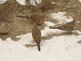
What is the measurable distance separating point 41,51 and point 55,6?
5.66 feet

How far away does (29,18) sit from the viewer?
568 centimetres

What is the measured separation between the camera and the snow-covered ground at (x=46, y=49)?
14.9 ft

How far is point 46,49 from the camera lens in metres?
4.80

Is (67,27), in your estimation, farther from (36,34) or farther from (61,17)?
(36,34)

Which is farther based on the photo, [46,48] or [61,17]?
[61,17]

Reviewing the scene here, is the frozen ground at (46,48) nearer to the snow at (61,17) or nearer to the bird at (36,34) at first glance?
the bird at (36,34)

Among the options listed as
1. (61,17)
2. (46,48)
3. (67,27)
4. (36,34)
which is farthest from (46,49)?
(61,17)

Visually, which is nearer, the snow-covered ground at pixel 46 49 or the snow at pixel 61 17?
the snow-covered ground at pixel 46 49

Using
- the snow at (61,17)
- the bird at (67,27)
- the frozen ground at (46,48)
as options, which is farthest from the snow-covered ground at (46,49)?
the snow at (61,17)

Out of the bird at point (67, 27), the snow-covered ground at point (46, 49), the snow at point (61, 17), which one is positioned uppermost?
the snow at point (61, 17)

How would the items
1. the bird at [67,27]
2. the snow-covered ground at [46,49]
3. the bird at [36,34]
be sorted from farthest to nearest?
the bird at [67,27]
the bird at [36,34]
the snow-covered ground at [46,49]

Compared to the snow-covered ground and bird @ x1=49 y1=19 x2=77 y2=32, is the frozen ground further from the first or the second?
bird @ x1=49 y1=19 x2=77 y2=32

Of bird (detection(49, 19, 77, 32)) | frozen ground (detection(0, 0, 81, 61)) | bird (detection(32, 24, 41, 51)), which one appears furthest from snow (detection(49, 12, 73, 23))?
bird (detection(32, 24, 41, 51))

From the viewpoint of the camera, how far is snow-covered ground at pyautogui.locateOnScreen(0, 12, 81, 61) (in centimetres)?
455
